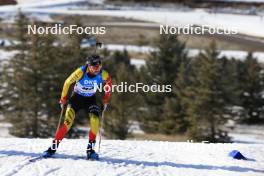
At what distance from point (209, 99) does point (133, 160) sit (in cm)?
2455

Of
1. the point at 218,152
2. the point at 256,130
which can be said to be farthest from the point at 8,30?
the point at 218,152

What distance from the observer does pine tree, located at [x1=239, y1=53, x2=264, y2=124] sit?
42188mm

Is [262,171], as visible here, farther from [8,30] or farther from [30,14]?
[30,14]

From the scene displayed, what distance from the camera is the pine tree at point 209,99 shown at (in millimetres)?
34031

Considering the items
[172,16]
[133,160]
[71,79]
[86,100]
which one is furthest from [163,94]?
[172,16]

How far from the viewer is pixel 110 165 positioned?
9.99m

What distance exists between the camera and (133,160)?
10.6 meters

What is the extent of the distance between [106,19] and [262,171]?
216 feet

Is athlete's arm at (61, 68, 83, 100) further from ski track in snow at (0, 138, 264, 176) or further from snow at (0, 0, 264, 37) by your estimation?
snow at (0, 0, 264, 37)

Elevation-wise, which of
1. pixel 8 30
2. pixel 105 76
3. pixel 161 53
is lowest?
pixel 105 76

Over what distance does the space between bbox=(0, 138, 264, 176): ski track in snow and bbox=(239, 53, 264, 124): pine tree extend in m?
30.1

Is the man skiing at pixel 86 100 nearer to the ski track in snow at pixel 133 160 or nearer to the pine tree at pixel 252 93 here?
the ski track in snow at pixel 133 160

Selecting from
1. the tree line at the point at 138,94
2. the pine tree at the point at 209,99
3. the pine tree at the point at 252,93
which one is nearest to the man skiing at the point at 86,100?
the tree line at the point at 138,94

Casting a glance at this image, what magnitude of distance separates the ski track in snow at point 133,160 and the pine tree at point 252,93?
30.1m
